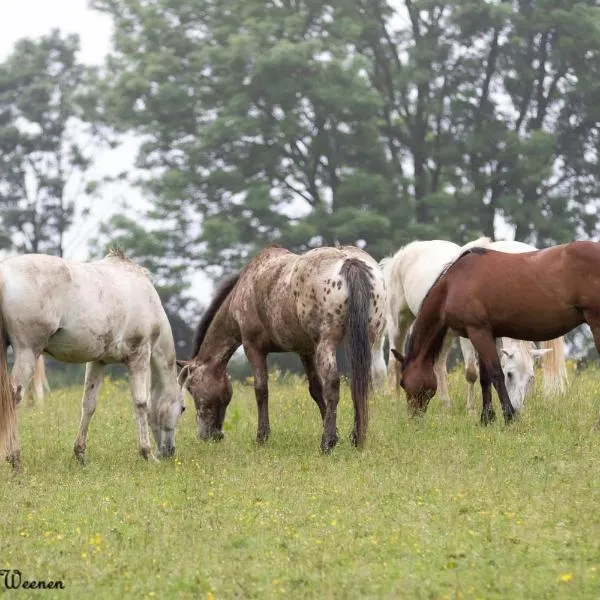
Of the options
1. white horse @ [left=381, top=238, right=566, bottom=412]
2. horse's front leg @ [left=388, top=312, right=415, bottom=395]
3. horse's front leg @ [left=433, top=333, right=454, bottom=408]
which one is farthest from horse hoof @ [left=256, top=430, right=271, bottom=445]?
horse's front leg @ [left=388, top=312, right=415, bottom=395]

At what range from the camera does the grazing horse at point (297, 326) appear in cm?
1080

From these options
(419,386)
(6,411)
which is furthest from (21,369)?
(419,386)

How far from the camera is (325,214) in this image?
2933 cm

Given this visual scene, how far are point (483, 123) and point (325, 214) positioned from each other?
5.13m

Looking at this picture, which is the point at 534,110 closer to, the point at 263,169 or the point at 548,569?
the point at 263,169

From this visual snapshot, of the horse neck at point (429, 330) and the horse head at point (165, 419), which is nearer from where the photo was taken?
the horse head at point (165, 419)

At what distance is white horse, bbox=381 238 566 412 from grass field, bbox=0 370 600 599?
0.49m

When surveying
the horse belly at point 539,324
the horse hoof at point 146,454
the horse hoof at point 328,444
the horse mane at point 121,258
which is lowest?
the horse hoof at point 146,454

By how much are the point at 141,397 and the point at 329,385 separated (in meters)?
1.85

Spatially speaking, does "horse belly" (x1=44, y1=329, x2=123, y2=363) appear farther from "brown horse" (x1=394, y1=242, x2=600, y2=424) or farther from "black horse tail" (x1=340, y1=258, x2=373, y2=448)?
"brown horse" (x1=394, y1=242, x2=600, y2=424)

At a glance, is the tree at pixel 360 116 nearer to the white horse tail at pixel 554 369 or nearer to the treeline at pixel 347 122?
the treeline at pixel 347 122

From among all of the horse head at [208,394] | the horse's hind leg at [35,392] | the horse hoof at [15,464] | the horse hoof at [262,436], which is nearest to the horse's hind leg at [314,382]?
the horse hoof at [262,436]

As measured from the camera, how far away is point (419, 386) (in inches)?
493

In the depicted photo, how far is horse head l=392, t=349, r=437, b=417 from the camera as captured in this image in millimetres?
12531
